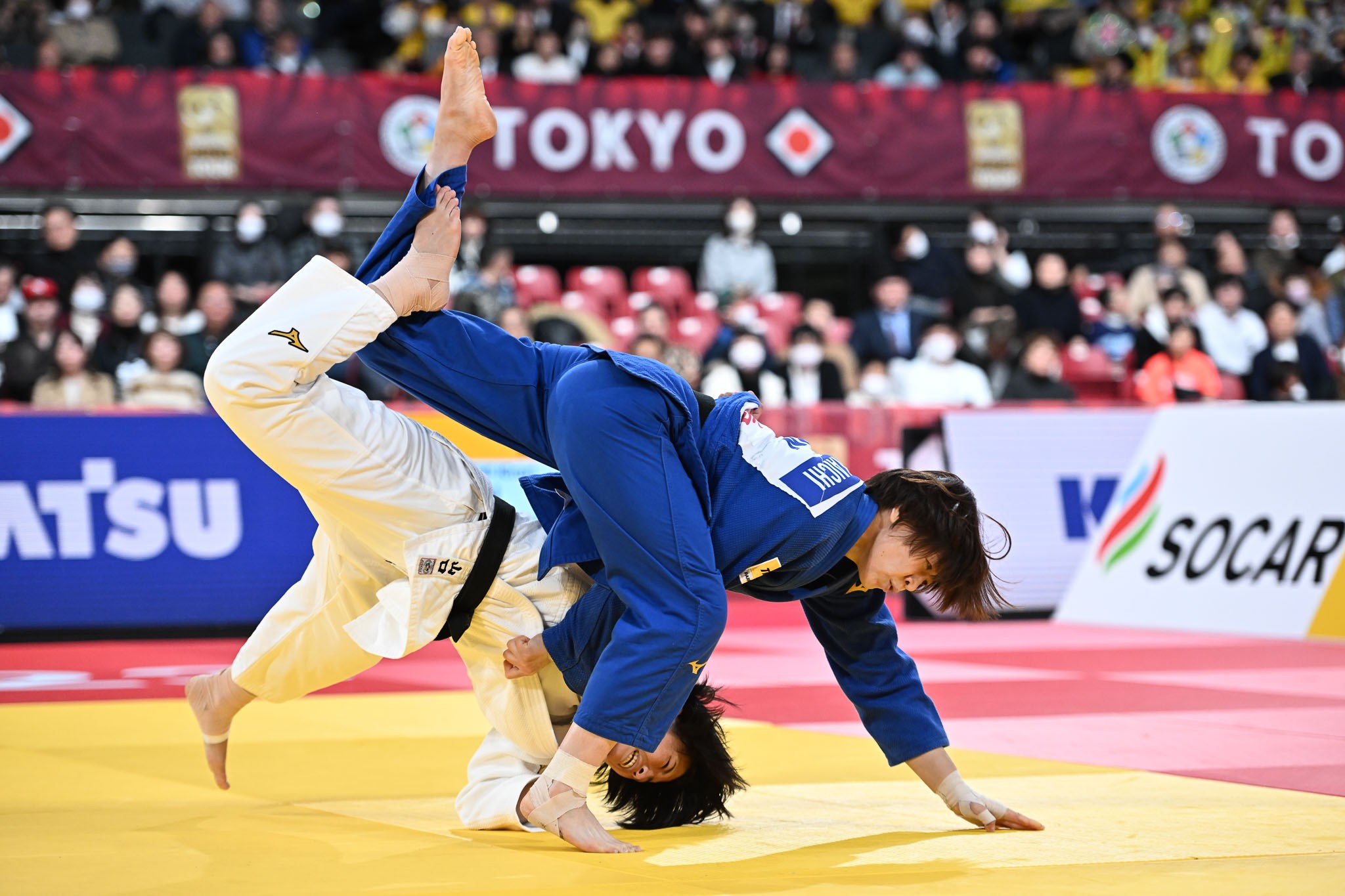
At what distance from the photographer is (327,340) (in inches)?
131

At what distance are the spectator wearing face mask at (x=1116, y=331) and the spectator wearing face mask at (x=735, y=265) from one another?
2770 mm

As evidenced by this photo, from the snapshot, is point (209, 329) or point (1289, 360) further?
point (1289, 360)

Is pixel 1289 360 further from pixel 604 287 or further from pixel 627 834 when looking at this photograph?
pixel 627 834

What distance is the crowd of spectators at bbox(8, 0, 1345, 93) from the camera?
12836mm

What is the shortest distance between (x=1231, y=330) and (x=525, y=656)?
35.5ft

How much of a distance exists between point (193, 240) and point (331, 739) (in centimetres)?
881

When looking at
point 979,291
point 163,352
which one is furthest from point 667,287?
point 163,352

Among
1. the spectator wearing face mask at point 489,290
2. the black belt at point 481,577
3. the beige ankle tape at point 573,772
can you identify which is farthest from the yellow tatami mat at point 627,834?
the spectator wearing face mask at point 489,290

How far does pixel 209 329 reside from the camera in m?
10.3

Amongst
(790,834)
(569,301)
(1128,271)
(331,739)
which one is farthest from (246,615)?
(1128,271)

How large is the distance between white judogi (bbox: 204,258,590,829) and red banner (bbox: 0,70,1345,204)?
29.6 ft

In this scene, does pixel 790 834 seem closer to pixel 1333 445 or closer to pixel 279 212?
pixel 1333 445

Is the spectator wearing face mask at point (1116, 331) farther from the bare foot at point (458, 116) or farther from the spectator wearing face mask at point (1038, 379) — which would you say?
the bare foot at point (458, 116)

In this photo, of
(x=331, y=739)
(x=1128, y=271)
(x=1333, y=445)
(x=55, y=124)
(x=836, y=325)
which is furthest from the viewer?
(x=1128, y=271)
